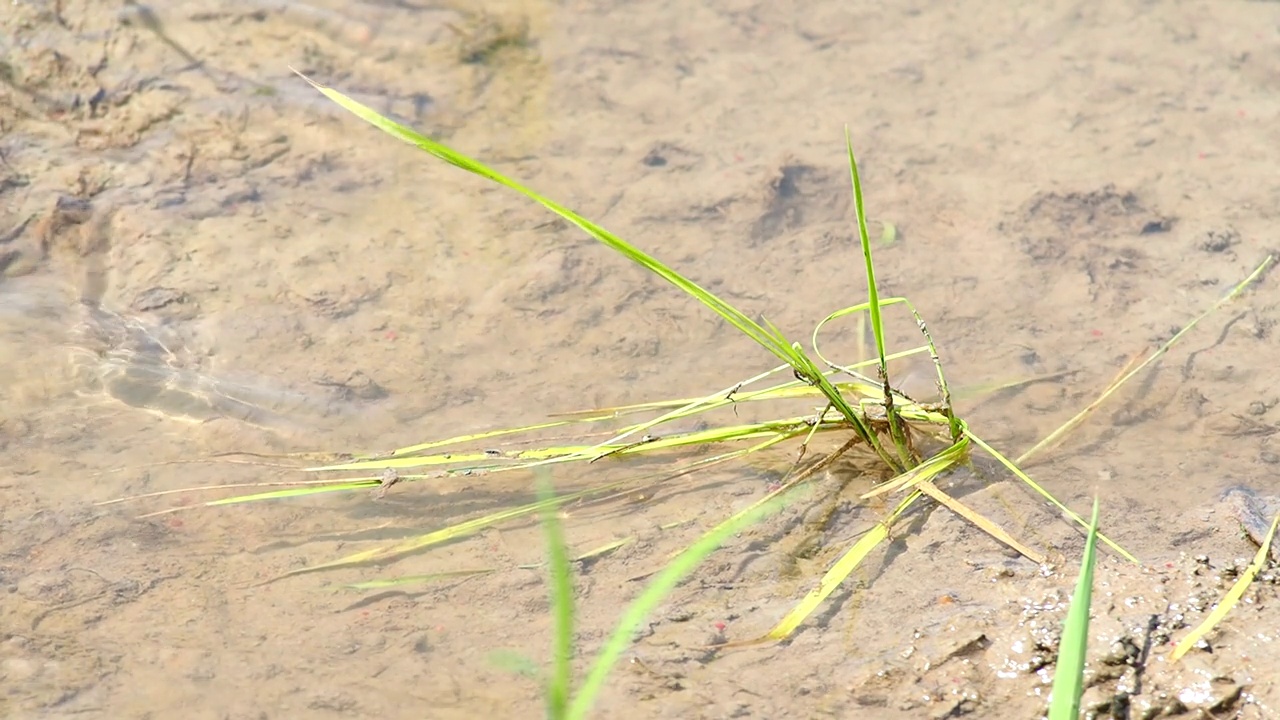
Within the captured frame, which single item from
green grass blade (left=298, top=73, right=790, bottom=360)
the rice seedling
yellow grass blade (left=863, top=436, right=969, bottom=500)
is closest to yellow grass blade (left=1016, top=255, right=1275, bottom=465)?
the rice seedling

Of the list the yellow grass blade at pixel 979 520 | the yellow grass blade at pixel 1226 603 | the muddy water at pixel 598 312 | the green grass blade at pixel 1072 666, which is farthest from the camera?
the yellow grass blade at pixel 979 520

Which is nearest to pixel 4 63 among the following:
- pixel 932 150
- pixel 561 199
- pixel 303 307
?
pixel 303 307

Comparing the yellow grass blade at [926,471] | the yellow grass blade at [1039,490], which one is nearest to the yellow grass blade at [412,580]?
the yellow grass blade at [926,471]

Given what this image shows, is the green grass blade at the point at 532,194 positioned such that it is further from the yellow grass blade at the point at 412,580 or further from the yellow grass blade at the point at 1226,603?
the yellow grass blade at the point at 1226,603

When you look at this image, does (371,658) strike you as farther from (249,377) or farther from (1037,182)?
(1037,182)

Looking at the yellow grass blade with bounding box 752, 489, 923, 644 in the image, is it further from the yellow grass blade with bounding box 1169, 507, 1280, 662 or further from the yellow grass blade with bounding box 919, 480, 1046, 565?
the yellow grass blade with bounding box 1169, 507, 1280, 662

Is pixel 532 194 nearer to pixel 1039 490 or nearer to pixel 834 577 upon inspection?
pixel 834 577

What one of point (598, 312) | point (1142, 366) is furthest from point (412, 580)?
point (1142, 366)
